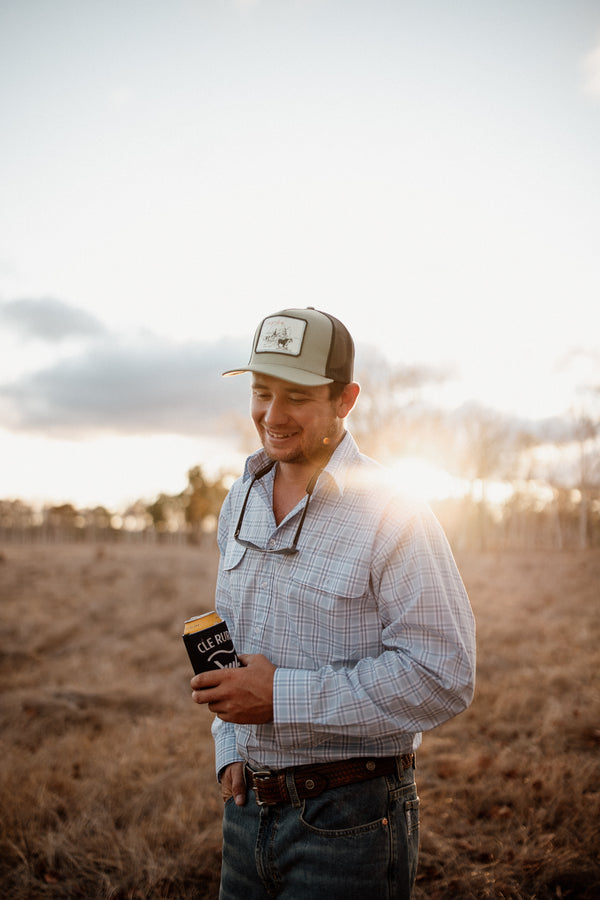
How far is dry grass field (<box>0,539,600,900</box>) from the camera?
3.32 meters

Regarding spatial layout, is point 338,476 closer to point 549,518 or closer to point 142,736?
point 142,736

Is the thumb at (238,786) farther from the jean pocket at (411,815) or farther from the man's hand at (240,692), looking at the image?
the jean pocket at (411,815)

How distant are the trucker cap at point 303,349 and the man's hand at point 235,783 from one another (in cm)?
134

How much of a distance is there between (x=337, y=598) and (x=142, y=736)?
461 cm

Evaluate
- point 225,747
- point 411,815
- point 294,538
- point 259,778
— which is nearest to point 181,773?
point 225,747

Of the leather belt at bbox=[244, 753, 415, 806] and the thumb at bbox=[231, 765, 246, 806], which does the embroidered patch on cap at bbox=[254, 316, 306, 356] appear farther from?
the thumb at bbox=[231, 765, 246, 806]

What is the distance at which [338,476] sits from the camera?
1940mm

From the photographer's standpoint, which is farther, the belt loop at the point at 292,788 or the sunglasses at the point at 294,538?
the sunglasses at the point at 294,538

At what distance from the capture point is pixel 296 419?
6.50 ft

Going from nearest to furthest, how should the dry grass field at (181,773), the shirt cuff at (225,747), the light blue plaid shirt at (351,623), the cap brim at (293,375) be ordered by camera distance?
the light blue plaid shirt at (351,623) < the cap brim at (293,375) < the shirt cuff at (225,747) < the dry grass field at (181,773)

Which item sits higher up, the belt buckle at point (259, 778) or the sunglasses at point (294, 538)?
the sunglasses at point (294, 538)

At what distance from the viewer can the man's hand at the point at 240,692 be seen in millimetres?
1684

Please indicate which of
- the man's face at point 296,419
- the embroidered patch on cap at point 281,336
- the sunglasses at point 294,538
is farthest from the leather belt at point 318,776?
the embroidered patch on cap at point 281,336

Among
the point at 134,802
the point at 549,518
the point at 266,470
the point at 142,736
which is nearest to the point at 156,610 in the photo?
the point at 142,736
